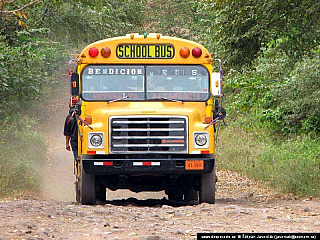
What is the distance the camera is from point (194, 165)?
10.2m

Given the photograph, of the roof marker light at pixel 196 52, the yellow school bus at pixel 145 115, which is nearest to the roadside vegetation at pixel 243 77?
the yellow school bus at pixel 145 115

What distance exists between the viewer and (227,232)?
7242 mm

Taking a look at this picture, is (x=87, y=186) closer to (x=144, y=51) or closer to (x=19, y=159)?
(x=144, y=51)

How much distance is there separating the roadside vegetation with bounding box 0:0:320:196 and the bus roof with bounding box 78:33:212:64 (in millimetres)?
1439

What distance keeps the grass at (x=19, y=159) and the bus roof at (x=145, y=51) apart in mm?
3277

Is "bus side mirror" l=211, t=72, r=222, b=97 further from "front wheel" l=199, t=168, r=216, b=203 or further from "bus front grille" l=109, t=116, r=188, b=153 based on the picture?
"front wheel" l=199, t=168, r=216, b=203

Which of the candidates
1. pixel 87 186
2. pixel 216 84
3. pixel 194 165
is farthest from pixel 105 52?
pixel 194 165

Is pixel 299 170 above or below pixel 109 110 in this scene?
below

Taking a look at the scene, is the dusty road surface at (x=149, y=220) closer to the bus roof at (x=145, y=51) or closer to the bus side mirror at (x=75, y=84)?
the bus side mirror at (x=75, y=84)

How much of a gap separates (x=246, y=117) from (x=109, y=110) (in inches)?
517

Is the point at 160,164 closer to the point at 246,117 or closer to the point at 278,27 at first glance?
the point at 278,27

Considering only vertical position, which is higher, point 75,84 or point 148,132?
point 75,84

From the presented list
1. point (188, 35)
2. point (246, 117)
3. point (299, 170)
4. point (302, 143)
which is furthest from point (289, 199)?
point (188, 35)

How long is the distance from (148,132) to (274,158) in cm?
634
